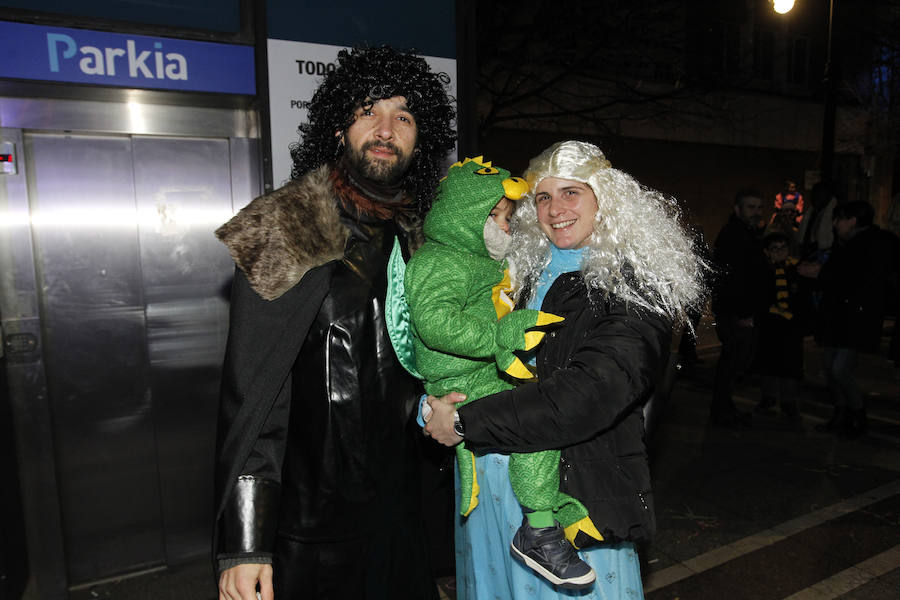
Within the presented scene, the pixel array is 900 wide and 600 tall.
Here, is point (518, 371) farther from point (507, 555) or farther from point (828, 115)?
point (828, 115)

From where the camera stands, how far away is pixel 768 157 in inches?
688

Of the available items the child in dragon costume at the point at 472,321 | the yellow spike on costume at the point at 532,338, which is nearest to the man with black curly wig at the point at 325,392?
the child in dragon costume at the point at 472,321

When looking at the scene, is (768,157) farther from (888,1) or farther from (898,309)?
(898,309)

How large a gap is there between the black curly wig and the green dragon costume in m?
0.26

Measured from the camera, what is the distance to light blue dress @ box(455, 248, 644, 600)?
1.95 metres

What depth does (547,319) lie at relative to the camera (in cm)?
183

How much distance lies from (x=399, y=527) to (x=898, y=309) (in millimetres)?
6145

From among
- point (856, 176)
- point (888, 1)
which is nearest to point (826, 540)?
point (888, 1)

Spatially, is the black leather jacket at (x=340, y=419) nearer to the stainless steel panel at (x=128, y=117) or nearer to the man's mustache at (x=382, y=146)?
the man's mustache at (x=382, y=146)

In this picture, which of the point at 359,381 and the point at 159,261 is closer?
the point at 359,381

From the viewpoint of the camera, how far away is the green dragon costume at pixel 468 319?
1874 mm

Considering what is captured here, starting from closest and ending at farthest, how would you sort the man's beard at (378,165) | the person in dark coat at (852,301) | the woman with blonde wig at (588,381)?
1. the woman with blonde wig at (588,381)
2. the man's beard at (378,165)
3. the person in dark coat at (852,301)

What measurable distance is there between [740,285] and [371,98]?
469 centimetres

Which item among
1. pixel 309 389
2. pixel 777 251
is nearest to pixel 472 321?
pixel 309 389
